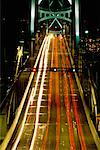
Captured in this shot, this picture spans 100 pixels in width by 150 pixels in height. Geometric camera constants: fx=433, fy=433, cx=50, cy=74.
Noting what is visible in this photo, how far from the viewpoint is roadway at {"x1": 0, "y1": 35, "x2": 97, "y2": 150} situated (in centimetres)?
2142

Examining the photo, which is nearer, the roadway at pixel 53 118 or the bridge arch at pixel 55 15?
the roadway at pixel 53 118

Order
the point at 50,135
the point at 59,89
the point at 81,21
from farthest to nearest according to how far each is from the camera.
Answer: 1. the point at 81,21
2. the point at 59,89
3. the point at 50,135

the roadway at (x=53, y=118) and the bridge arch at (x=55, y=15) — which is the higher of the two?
the bridge arch at (x=55, y=15)

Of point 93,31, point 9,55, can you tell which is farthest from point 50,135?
point 93,31

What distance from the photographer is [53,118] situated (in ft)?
90.6

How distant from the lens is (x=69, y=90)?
36.0 m

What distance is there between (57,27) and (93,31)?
68.0 metres

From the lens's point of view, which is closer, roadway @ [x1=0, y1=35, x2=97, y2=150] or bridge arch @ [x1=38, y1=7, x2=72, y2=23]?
roadway @ [x1=0, y1=35, x2=97, y2=150]

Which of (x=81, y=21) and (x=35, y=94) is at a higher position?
(x=81, y=21)

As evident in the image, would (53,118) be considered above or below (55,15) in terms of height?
below

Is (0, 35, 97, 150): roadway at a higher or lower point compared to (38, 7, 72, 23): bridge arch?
→ lower

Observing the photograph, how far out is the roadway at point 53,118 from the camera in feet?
70.3

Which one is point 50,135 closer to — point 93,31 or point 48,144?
point 48,144

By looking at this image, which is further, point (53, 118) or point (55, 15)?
point (55, 15)
